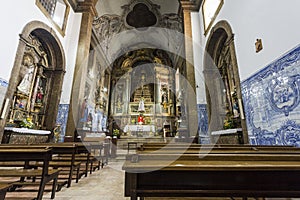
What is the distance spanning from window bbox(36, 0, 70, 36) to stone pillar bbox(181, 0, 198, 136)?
16.5ft

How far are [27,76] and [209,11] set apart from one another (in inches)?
271

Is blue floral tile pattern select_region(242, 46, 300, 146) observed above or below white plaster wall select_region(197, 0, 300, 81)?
below

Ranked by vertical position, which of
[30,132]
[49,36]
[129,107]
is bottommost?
[30,132]

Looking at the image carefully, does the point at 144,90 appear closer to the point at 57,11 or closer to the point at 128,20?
the point at 128,20

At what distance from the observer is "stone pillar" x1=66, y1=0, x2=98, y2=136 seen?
5789mm

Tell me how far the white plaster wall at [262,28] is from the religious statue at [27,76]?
20.9 feet

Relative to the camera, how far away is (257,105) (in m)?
3.06

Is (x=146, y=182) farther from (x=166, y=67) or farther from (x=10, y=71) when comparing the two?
(x=166, y=67)

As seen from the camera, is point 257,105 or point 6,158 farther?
point 257,105

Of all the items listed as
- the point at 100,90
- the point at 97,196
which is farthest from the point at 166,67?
the point at 97,196

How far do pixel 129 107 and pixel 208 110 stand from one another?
28.0 feet

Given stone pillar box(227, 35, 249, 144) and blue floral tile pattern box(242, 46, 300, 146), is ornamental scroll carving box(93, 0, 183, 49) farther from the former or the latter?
blue floral tile pattern box(242, 46, 300, 146)

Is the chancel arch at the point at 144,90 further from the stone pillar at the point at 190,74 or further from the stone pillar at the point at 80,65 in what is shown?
the stone pillar at the point at 80,65

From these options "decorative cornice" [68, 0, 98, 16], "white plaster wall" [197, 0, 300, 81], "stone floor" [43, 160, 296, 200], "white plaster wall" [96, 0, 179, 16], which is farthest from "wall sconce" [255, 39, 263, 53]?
"white plaster wall" [96, 0, 179, 16]
